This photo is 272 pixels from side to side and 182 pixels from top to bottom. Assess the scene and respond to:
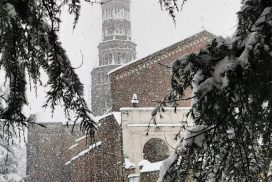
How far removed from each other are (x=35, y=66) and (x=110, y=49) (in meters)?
48.3

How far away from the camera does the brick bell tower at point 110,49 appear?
5138cm

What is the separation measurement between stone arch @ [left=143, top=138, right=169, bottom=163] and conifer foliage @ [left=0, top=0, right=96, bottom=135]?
64.1 ft

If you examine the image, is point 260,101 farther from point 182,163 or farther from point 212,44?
point 182,163

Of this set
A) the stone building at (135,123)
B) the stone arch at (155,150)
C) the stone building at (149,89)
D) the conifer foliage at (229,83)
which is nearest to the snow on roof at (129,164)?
the stone building at (135,123)

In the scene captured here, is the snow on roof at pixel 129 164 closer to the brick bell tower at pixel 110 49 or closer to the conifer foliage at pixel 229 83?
the conifer foliage at pixel 229 83

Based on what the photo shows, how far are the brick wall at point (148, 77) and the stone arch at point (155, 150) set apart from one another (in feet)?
7.60

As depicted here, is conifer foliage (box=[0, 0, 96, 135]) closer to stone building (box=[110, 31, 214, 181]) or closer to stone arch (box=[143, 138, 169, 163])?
stone building (box=[110, 31, 214, 181])

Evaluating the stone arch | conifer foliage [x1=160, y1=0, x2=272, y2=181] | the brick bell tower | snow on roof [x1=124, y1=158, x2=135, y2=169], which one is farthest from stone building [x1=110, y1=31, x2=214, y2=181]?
the brick bell tower

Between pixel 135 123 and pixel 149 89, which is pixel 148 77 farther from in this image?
pixel 135 123

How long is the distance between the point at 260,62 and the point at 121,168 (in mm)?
18752

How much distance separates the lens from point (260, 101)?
3131 mm

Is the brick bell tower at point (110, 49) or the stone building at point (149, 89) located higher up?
the brick bell tower at point (110, 49)

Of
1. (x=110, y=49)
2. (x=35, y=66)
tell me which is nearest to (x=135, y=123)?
(x=35, y=66)

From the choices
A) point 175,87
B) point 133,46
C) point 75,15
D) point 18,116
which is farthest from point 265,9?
point 133,46
